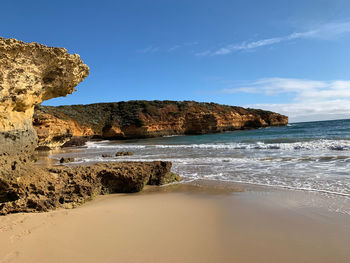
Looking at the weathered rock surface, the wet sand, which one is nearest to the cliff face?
the weathered rock surface

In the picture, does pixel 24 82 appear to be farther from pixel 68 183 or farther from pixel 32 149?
pixel 68 183

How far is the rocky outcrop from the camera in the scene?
1724 inches

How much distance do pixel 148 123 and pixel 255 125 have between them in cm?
2847

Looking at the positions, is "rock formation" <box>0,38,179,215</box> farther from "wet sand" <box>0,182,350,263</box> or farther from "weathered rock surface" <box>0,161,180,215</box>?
"wet sand" <box>0,182,350,263</box>

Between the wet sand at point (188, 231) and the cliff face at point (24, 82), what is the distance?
142cm

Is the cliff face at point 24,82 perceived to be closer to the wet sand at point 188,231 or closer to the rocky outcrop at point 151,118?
the wet sand at point 188,231

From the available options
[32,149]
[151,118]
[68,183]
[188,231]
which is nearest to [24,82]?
[32,149]

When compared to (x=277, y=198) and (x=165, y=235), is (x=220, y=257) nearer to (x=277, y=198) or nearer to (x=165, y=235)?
(x=165, y=235)

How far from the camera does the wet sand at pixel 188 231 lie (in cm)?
264

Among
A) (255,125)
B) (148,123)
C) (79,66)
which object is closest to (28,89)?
(79,66)

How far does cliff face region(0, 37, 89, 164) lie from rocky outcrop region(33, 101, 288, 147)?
116 feet

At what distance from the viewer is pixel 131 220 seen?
3.70 metres

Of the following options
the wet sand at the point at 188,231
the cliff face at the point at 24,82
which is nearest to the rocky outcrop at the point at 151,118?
the cliff face at the point at 24,82

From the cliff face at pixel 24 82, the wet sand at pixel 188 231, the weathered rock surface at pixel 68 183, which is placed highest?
the cliff face at pixel 24 82
